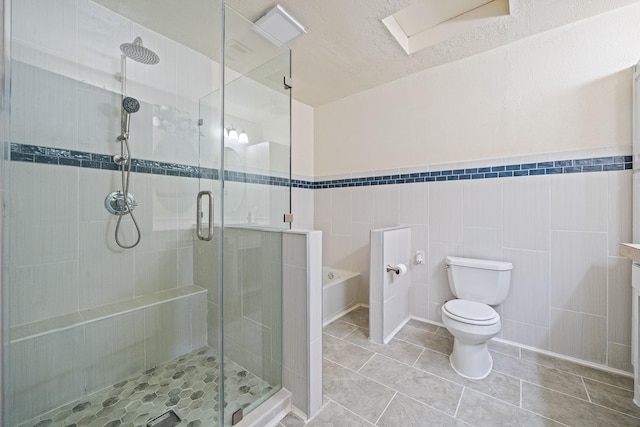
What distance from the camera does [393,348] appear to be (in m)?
1.92

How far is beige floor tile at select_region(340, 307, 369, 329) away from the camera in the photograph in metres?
2.33

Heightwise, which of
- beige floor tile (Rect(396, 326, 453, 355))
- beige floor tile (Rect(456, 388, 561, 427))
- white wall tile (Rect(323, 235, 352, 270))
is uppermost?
white wall tile (Rect(323, 235, 352, 270))

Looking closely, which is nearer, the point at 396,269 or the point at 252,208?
the point at 252,208

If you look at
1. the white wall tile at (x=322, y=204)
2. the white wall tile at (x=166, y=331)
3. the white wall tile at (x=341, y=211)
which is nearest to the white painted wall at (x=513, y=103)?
the white wall tile at (x=341, y=211)

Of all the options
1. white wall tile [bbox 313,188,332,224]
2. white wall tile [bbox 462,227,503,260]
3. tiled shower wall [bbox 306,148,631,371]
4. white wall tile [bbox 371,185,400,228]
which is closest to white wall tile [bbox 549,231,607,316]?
tiled shower wall [bbox 306,148,631,371]

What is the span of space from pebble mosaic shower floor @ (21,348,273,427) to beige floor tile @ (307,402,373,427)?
0.98 ft

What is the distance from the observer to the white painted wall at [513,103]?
1637mm

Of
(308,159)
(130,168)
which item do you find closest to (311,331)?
(130,168)

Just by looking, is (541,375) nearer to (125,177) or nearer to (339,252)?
(339,252)

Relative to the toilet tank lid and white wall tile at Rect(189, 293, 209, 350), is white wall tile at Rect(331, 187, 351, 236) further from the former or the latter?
white wall tile at Rect(189, 293, 209, 350)

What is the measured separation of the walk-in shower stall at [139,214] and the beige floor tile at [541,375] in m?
1.56

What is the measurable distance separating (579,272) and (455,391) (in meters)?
1.23

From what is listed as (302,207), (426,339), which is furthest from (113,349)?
(426,339)

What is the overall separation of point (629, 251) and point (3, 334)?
2.82 m
